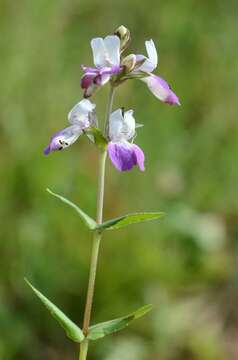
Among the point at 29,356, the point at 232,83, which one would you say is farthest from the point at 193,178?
the point at 29,356

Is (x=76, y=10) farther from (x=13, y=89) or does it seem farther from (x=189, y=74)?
(x=13, y=89)

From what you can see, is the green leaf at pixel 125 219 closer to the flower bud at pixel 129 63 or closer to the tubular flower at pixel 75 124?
the tubular flower at pixel 75 124

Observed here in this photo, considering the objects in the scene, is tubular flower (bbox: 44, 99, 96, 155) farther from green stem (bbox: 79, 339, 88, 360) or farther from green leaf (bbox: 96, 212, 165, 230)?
green stem (bbox: 79, 339, 88, 360)

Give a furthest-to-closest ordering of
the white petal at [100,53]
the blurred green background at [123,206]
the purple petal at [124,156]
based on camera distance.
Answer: the blurred green background at [123,206], the white petal at [100,53], the purple petal at [124,156]

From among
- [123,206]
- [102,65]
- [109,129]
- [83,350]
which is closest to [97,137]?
[109,129]

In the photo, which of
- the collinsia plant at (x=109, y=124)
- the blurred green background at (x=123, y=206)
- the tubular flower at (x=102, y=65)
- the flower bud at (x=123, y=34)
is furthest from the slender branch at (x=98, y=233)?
the blurred green background at (x=123, y=206)

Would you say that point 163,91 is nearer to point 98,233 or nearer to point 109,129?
point 109,129
